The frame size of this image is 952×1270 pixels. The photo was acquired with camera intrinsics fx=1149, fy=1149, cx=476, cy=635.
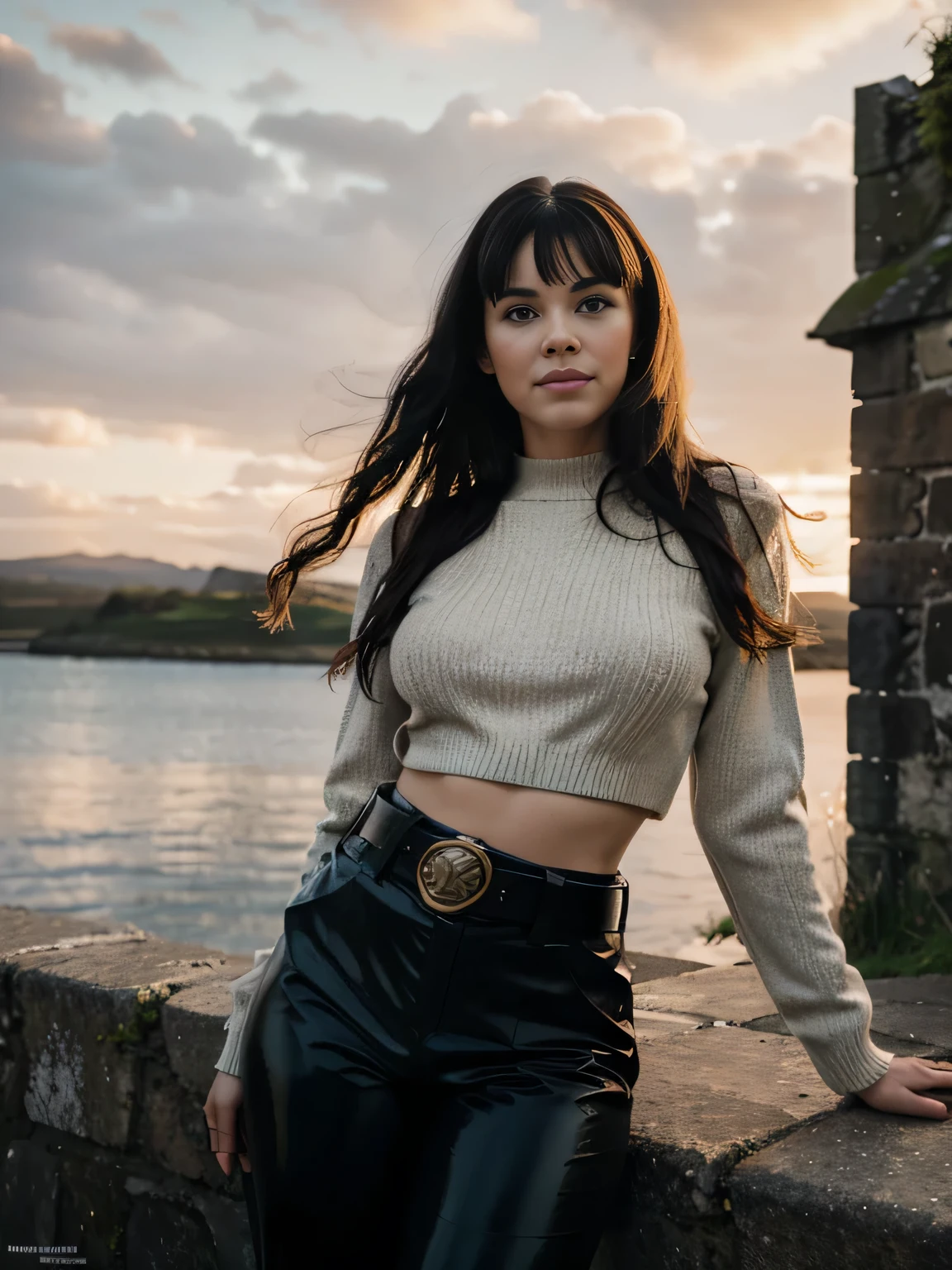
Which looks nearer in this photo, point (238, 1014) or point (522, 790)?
point (522, 790)

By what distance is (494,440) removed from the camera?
2266 millimetres

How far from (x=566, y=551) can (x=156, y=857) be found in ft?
34.4

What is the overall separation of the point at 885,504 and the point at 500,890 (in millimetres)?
3767

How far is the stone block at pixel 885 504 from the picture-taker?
478 cm

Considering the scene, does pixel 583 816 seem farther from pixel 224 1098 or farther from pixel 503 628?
pixel 224 1098

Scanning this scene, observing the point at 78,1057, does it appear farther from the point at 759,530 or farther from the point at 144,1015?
the point at 759,530

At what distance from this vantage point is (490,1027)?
161 centimetres

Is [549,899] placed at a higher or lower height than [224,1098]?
higher

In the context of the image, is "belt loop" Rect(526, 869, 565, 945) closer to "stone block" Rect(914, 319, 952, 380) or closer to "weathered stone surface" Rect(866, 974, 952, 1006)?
"weathered stone surface" Rect(866, 974, 952, 1006)

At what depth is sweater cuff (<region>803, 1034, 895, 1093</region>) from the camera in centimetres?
178

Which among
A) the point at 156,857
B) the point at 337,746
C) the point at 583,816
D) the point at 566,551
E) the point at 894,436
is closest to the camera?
the point at 583,816

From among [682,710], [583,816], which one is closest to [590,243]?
[682,710]

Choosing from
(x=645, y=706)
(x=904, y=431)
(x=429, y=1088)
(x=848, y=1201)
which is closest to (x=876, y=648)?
(x=904, y=431)

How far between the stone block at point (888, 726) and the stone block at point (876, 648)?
7cm
